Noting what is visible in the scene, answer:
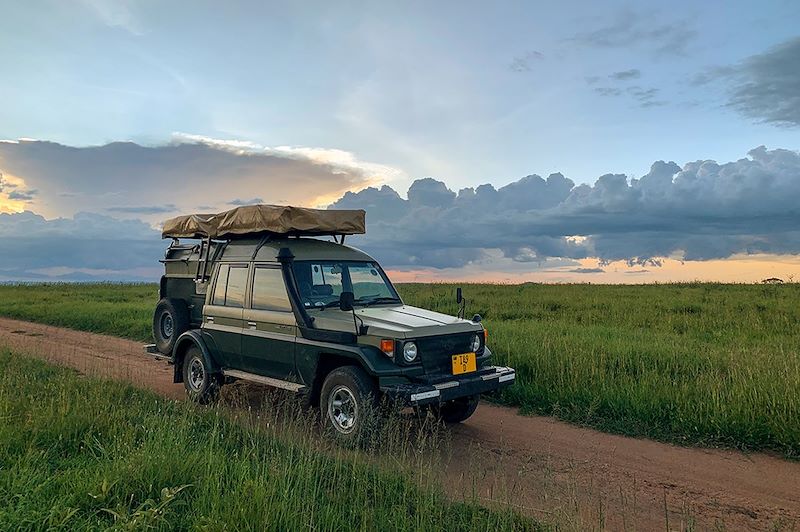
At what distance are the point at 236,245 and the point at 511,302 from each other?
17.1 meters

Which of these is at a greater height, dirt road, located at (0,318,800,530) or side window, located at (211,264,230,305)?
side window, located at (211,264,230,305)

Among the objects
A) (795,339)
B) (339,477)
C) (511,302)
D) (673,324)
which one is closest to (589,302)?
(511,302)

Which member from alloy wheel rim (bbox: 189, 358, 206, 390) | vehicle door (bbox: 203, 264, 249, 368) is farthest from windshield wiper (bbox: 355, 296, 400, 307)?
alloy wheel rim (bbox: 189, 358, 206, 390)

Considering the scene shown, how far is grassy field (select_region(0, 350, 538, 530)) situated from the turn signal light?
1.12 meters

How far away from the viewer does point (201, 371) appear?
8672mm

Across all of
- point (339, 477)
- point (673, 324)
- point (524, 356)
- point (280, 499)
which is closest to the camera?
point (280, 499)

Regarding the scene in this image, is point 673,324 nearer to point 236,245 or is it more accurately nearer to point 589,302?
point 589,302

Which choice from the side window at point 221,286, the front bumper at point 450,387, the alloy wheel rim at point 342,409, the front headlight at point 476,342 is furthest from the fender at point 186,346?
the front headlight at point 476,342

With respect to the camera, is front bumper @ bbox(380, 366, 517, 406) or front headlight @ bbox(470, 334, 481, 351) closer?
front bumper @ bbox(380, 366, 517, 406)

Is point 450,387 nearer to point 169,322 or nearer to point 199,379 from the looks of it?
point 199,379

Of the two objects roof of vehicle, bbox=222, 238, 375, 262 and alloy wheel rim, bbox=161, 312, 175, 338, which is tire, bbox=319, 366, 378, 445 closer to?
roof of vehicle, bbox=222, 238, 375, 262

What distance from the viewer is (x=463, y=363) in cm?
680

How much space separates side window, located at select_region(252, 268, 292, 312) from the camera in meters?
7.40

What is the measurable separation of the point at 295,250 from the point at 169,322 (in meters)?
3.35
